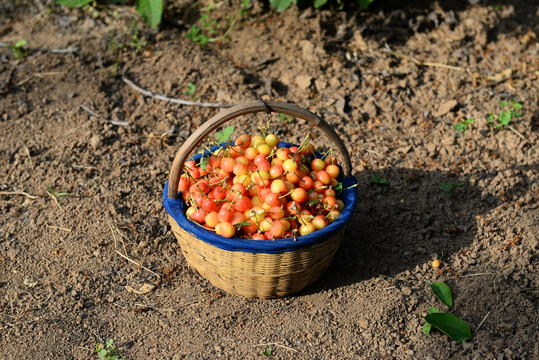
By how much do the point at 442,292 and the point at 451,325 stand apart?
216mm

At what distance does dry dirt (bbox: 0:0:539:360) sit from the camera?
108 inches

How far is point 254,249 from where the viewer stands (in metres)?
2.48

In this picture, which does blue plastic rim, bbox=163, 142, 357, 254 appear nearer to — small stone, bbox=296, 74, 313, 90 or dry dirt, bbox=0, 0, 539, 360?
dry dirt, bbox=0, 0, 539, 360

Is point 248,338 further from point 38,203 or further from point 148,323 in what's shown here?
point 38,203

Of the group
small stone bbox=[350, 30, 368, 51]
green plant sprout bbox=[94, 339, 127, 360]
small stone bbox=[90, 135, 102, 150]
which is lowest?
green plant sprout bbox=[94, 339, 127, 360]

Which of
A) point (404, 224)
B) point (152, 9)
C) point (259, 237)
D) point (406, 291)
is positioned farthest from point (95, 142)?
point (406, 291)

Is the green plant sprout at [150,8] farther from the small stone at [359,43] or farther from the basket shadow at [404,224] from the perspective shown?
the basket shadow at [404,224]

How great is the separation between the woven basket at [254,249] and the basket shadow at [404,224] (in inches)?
11.1

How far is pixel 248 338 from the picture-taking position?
2711 mm

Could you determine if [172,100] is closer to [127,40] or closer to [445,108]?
[127,40]

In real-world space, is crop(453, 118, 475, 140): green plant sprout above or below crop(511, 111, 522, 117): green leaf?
below

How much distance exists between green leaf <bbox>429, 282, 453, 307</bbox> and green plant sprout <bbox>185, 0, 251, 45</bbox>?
8.47 ft

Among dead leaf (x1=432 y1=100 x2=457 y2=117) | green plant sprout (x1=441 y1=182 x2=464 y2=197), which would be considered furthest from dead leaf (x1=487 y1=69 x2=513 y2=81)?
green plant sprout (x1=441 y1=182 x2=464 y2=197)

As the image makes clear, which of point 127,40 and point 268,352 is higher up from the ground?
point 127,40
